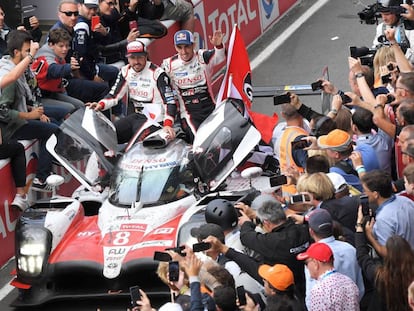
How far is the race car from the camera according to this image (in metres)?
13.8

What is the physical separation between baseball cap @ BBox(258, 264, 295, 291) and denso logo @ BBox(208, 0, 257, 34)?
11354mm

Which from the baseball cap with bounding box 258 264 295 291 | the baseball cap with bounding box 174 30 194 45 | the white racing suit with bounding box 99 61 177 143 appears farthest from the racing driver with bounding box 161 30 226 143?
the baseball cap with bounding box 258 264 295 291

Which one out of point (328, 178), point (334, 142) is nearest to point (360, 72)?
point (334, 142)

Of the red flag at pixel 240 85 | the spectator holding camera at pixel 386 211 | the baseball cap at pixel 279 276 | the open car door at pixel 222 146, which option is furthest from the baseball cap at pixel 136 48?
the baseball cap at pixel 279 276

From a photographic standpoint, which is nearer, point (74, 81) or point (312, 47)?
point (74, 81)

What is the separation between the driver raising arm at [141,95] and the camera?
16.6 meters

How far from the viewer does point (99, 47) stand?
19219 millimetres

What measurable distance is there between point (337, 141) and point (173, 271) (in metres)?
2.75

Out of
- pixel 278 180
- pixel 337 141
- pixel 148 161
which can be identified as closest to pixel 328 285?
pixel 278 180

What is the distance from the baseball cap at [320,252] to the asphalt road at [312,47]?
9.61 m

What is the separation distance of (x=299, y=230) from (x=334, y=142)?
5.39ft

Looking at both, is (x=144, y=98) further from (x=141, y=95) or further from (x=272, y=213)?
(x=272, y=213)

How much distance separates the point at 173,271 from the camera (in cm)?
1146

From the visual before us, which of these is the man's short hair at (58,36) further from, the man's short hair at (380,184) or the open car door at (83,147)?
the man's short hair at (380,184)
